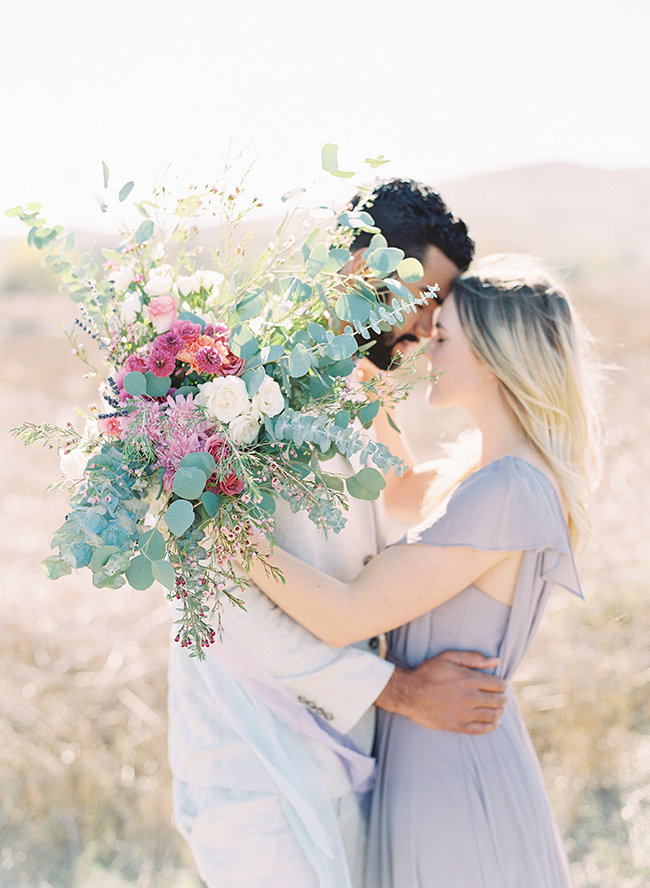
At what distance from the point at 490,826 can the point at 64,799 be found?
252 centimetres

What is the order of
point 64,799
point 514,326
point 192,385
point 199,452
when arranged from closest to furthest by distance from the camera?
point 199,452 → point 192,385 → point 514,326 → point 64,799

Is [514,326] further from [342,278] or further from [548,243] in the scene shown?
[548,243]

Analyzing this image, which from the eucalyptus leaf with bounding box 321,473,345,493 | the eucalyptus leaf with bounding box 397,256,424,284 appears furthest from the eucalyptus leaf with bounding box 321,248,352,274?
the eucalyptus leaf with bounding box 321,473,345,493

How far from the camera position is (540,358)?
199 centimetres

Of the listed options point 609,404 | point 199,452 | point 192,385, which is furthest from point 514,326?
point 609,404

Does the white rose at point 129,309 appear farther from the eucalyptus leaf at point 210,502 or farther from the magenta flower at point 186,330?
the eucalyptus leaf at point 210,502

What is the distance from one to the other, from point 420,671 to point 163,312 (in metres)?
1.18

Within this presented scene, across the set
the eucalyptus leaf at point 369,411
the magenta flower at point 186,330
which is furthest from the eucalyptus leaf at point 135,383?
the eucalyptus leaf at point 369,411

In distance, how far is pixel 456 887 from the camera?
1.77 metres

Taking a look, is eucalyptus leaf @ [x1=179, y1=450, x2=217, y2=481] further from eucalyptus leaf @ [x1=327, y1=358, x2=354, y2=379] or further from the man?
the man

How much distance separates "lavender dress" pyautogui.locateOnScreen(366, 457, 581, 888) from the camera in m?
1.80

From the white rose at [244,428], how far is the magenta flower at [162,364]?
18cm

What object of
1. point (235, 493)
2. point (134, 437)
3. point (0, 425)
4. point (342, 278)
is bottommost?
point (0, 425)

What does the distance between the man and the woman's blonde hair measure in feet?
1.80
